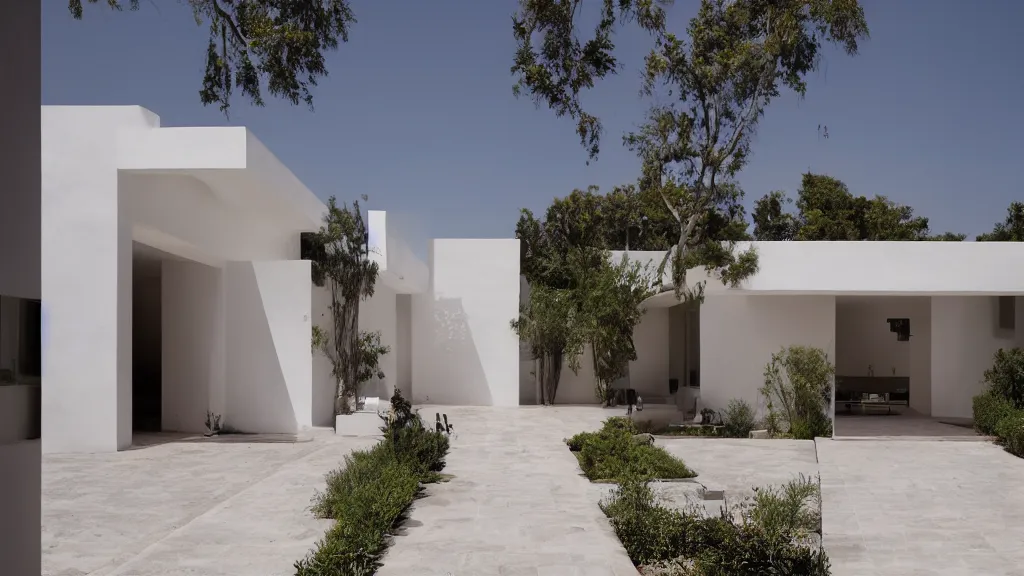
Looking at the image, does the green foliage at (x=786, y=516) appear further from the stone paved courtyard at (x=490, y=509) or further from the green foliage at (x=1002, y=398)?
the green foliage at (x=1002, y=398)

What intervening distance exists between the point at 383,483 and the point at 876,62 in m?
8.92

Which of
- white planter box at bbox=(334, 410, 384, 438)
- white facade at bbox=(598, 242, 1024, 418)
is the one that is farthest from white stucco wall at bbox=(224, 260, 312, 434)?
white facade at bbox=(598, 242, 1024, 418)

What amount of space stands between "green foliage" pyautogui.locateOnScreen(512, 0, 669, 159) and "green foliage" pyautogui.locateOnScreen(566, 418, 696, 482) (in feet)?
14.1

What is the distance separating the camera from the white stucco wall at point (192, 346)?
14.1 m

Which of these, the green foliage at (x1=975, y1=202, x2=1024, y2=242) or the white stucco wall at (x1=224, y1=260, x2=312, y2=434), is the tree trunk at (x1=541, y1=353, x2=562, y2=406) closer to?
the white stucco wall at (x1=224, y1=260, x2=312, y2=434)

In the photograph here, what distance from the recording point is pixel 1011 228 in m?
27.8

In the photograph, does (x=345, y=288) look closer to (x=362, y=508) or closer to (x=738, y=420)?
(x=738, y=420)

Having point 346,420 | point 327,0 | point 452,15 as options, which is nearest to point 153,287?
point 346,420

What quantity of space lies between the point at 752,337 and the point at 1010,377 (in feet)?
14.8

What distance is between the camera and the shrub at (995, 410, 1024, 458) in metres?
12.9

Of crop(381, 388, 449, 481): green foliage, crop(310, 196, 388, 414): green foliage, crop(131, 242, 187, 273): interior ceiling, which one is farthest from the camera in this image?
crop(310, 196, 388, 414): green foliage

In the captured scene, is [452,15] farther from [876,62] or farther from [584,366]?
[584,366]

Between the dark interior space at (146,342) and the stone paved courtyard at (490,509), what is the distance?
6.61 meters

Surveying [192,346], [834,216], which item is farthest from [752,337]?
[834,216]
